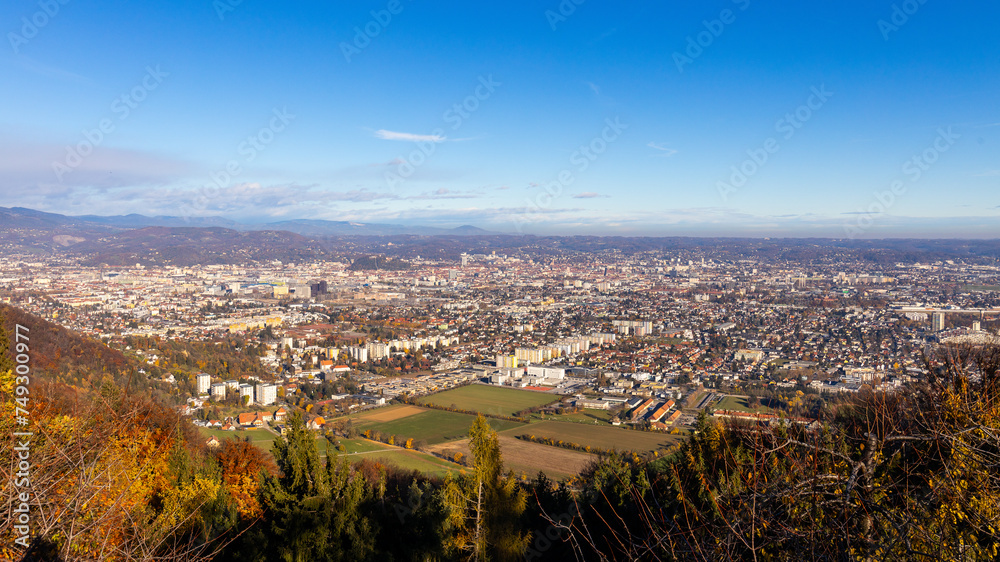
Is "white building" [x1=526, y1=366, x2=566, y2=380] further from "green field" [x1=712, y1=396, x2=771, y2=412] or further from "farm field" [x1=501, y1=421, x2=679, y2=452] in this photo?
"farm field" [x1=501, y1=421, x2=679, y2=452]

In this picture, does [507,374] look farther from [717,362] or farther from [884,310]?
[884,310]

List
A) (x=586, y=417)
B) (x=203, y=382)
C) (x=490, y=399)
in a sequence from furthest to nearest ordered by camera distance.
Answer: (x=490, y=399) → (x=203, y=382) → (x=586, y=417)

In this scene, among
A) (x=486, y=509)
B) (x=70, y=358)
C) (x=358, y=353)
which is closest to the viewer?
(x=486, y=509)

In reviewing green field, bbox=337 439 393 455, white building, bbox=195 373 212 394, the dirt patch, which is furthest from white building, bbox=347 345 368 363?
green field, bbox=337 439 393 455

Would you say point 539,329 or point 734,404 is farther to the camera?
point 539,329

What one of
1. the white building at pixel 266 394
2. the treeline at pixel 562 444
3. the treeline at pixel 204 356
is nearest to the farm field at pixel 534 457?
the treeline at pixel 562 444

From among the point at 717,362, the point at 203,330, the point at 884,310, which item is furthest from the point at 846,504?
the point at 884,310

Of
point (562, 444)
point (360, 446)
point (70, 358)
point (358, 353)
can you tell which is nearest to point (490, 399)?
point (562, 444)

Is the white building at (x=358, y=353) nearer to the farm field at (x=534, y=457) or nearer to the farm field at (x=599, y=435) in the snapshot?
the farm field at (x=599, y=435)

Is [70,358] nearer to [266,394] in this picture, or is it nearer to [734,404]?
[266,394]
